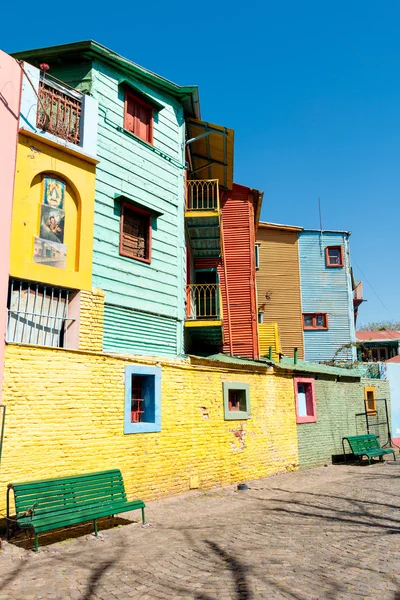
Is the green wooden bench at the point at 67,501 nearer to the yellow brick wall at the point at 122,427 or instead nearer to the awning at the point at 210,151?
the yellow brick wall at the point at 122,427

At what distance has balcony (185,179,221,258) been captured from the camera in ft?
44.8

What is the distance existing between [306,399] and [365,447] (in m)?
2.78

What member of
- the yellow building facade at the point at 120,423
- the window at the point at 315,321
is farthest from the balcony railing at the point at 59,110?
the window at the point at 315,321

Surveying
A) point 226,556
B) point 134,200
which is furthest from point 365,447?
point 226,556

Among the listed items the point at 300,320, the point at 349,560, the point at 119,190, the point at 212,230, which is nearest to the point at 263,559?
the point at 349,560

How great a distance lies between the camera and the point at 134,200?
1117 centimetres

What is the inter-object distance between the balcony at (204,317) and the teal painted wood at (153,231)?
108 centimetres

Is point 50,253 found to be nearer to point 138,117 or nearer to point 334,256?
point 138,117

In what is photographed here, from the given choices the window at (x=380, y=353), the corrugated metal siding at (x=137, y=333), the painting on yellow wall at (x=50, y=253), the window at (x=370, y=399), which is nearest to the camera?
the painting on yellow wall at (x=50, y=253)

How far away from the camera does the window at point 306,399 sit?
52.7 feet

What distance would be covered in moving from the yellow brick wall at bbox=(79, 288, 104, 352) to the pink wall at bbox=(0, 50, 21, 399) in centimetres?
175

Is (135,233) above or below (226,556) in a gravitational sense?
above

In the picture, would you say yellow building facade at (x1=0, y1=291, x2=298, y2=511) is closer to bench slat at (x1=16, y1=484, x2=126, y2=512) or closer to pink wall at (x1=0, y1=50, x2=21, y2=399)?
bench slat at (x1=16, y1=484, x2=126, y2=512)

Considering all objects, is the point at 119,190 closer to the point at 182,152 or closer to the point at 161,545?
the point at 182,152
